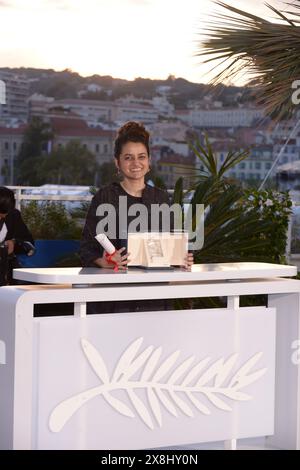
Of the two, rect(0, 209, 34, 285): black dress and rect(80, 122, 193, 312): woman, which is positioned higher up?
rect(80, 122, 193, 312): woman

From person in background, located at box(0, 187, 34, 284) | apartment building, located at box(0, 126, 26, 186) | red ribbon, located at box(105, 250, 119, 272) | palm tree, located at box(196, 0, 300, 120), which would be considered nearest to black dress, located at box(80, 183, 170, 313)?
red ribbon, located at box(105, 250, 119, 272)

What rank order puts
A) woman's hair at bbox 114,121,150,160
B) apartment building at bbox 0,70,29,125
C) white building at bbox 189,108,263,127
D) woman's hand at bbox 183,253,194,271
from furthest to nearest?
apartment building at bbox 0,70,29,125 < white building at bbox 189,108,263,127 < woman's hair at bbox 114,121,150,160 < woman's hand at bbox 183,253,194,271

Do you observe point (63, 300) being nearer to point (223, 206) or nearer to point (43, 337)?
point (43, 337)

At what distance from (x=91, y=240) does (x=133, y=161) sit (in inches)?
14.0

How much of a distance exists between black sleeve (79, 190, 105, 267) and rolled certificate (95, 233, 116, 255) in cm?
27

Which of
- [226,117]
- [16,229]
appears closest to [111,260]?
[16,229]

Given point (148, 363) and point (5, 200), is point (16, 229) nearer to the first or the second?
point (5, 200)

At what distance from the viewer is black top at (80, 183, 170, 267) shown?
3809 mm

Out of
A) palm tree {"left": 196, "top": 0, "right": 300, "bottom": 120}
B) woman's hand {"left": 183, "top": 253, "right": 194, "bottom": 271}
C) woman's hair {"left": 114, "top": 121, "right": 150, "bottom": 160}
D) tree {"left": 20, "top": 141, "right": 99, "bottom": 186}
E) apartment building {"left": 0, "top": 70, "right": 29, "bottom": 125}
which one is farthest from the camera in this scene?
tree {"left": 20, "top": 141, "right": 99, "bottom": 186}

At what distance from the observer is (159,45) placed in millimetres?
58094

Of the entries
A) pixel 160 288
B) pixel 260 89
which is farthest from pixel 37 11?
pixel 160 288

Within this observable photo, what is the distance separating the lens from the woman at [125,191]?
3826 millimetres

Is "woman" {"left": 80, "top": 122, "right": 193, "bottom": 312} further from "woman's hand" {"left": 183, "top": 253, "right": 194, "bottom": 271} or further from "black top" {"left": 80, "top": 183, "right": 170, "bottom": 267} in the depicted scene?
"woman's hand" {"left": 183, "top": 253, "right": 194, "bottom": 271}
